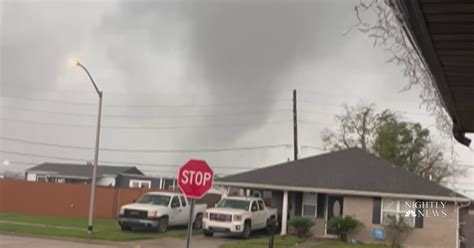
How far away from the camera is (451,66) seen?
324 cm

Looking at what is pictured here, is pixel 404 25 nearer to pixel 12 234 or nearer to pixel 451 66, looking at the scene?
pixel 451 66

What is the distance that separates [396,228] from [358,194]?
2.28m

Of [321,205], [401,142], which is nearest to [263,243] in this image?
[321,205]

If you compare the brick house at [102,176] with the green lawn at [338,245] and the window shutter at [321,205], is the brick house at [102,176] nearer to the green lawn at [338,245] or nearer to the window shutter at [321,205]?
the window shutter at [321,205]

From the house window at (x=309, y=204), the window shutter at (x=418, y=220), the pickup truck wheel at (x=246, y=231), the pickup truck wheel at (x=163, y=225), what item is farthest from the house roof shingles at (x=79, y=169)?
the window shutter at (x=418, y=220)

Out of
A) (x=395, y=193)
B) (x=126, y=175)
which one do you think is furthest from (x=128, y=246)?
(x=126, y=175)

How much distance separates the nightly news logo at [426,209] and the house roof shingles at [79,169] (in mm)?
42444

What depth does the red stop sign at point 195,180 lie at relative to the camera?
10797mm

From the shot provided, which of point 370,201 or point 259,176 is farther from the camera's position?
point 259,176

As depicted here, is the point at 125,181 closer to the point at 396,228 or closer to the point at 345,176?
the point at 345,176

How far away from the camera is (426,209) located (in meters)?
26.8

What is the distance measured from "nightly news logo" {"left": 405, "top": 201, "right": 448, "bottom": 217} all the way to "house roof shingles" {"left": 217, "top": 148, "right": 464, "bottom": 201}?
1.83ft

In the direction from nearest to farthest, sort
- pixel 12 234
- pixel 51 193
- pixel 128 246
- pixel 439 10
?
pixel 439 10
pixel 128 246
pixel 12 234
pixel 51 193

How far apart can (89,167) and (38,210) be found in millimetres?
29742
